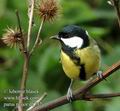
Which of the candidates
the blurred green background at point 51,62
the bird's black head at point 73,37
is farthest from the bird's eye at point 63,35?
the blurred green background at point 51,62

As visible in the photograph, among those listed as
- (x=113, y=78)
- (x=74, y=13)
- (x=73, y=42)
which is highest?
(x=74, y=13)

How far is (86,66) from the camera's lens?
1.42 meters

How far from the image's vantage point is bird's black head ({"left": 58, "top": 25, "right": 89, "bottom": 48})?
4.28 ft

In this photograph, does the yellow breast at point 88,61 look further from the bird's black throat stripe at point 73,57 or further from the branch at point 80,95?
the branch at point 80,95

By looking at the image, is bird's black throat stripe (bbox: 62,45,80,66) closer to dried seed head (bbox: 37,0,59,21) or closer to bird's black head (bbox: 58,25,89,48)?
bird's black head (bbox: 58,25,89,48)

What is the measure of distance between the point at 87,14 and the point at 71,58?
1012 millimetres

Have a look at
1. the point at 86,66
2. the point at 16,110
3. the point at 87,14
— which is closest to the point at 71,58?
the point at 86,66

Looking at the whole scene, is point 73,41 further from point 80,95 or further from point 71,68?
point 80,95

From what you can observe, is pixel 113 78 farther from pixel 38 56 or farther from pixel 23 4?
pixel 23 4

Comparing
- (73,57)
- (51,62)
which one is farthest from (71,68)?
(51,62)

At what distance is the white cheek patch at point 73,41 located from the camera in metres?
1.34

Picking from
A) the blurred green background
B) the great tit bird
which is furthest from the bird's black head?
the blurred green background

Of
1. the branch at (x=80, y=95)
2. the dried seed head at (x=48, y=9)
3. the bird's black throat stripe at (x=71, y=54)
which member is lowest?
the branch at (x=80, y=95)

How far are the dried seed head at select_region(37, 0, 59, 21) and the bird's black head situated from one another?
88mm
